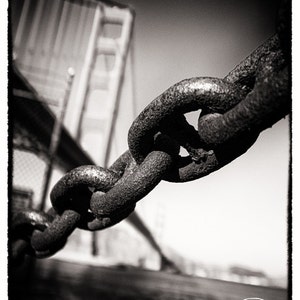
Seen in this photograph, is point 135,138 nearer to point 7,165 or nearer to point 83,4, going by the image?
point 7,165

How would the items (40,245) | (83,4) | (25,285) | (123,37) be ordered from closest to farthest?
(40,245), (25,285), (83,4), (123,37)

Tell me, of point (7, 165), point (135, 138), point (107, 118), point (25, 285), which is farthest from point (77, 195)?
point (107, 118)

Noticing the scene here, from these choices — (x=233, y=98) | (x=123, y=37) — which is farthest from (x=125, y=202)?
(x=123, y=37)

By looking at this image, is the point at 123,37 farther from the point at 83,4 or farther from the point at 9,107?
the point at 9,107

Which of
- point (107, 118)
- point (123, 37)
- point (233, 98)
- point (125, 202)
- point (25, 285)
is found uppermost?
point (123, 37)
